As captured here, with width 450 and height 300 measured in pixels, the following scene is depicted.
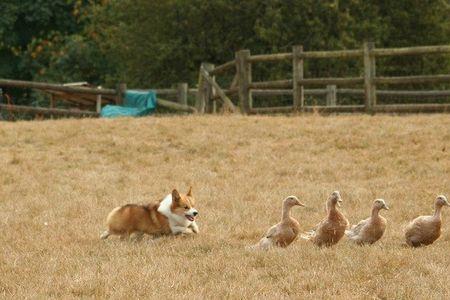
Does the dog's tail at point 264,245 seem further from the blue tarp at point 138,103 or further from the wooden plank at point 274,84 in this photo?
the blue tarp at point 138,103

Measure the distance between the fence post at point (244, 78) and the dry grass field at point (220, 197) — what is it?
234 cm

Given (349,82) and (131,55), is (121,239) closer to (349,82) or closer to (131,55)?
(349,82)

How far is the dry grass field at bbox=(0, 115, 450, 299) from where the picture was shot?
775cm

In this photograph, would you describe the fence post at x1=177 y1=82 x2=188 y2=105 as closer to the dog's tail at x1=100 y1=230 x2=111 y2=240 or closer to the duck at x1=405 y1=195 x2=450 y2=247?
the dog's tail at x1=100 y1=230 x2=111 y2=240

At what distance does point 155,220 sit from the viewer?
10.4 metres

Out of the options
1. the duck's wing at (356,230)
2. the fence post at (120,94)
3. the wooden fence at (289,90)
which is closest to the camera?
the duck's wing at (356,230)

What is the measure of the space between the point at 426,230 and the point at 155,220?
3.09 m

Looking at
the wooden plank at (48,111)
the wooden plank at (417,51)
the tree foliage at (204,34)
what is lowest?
the wooden plank at (48,111)

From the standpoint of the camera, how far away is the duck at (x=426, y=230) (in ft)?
30.1

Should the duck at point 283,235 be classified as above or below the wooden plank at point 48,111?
below

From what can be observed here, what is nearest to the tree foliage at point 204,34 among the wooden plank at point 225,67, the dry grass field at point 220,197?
the wooden plank at point 225,67

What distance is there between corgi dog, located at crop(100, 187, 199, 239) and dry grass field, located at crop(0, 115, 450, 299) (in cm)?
22

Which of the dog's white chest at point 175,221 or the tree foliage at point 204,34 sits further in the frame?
the tree foliage at point 204,34

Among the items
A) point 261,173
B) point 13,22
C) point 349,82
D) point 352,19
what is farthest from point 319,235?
point 13,22
